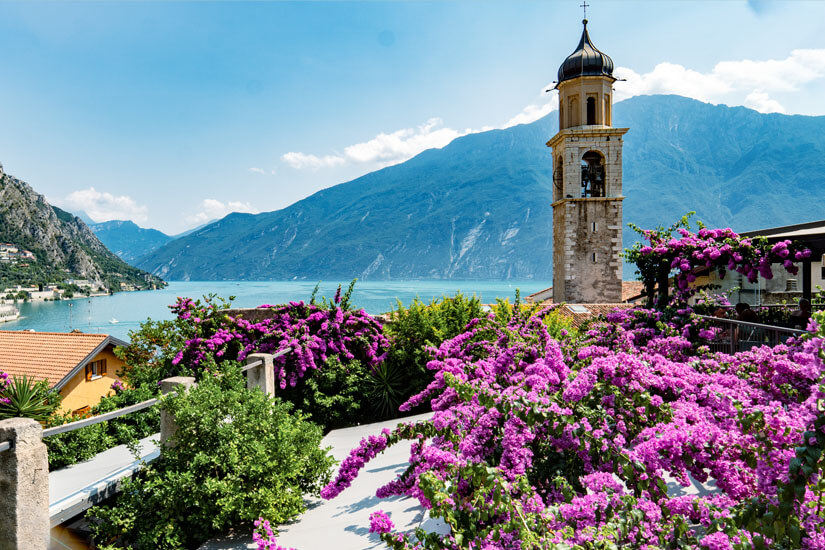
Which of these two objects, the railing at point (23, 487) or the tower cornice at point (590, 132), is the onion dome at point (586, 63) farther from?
the railing at point (23, 487)

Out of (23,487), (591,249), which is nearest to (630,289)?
(591,249)

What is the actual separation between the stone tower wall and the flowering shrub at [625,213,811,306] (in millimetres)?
17216

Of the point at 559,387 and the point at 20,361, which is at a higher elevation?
the point at 559,387

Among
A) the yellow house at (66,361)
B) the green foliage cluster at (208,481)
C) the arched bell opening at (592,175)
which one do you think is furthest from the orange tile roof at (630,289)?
the green foliage cluster at (208,481)

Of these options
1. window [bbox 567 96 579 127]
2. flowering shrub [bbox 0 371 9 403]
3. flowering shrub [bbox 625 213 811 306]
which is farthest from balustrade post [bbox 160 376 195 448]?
window [bbox 567 96 579 127]

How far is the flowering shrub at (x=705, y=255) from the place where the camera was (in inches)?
288

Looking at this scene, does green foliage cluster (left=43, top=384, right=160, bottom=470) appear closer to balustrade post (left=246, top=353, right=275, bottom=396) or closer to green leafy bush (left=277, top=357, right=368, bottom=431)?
balustrade post (left=246, top=353, right=275, bottom=396)

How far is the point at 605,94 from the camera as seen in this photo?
85.9ft

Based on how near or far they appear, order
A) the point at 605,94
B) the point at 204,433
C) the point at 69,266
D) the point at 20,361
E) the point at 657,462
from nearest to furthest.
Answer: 1. the point at 657,462
2. the point at 204,433
3. the point at 20,361
4. the point at 605,94
5. the point at 69,266

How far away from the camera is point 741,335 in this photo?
22.0 feet

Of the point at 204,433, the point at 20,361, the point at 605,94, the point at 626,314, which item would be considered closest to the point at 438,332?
the point at 626,314

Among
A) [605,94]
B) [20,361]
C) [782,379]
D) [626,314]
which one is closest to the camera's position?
[782,379]

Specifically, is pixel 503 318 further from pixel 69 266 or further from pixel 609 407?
pixel 69 266

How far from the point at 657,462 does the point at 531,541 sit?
0.80 m
